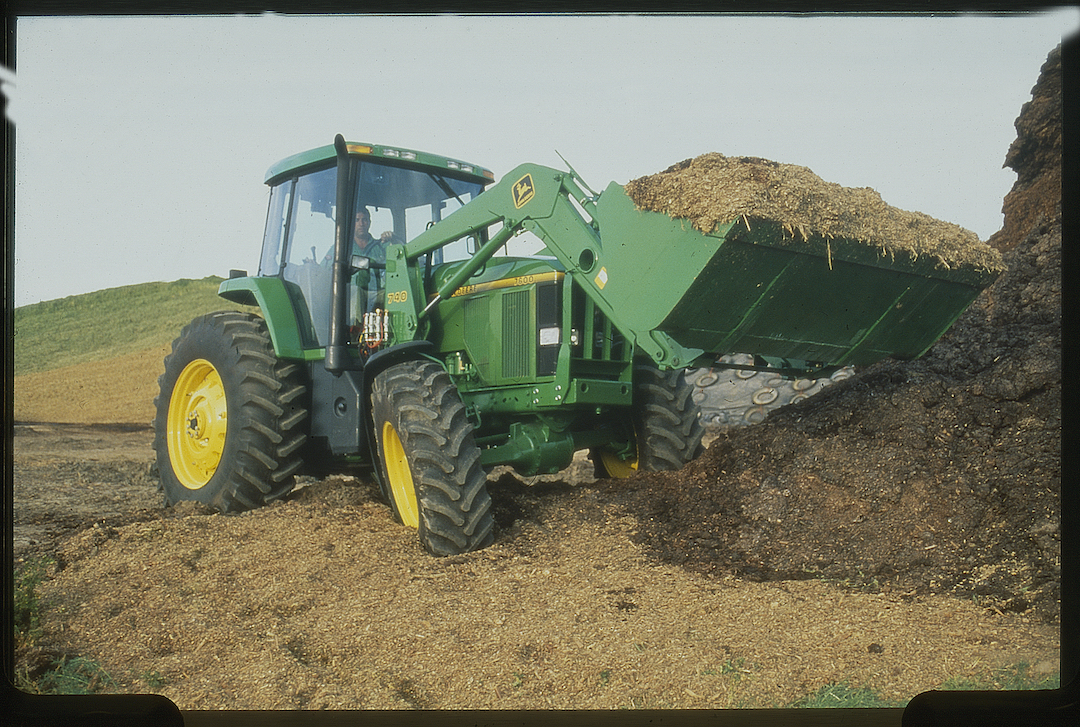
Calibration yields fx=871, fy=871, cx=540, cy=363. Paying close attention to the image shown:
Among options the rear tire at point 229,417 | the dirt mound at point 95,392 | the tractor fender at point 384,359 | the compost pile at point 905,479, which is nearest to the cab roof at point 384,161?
the rear tire at point 229,417

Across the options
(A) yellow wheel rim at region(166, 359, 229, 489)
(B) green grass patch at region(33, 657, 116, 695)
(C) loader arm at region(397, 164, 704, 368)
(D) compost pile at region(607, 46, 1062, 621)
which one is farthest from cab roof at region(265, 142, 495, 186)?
(B) green grass patch at region(33, 657, 116, 695)

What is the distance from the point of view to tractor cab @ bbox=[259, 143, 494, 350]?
5.93 m

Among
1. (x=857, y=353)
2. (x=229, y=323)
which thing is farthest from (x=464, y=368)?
(x=857, y=353)

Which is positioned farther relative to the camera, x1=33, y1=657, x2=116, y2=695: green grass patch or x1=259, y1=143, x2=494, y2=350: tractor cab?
x1=259, y1=143, x2=494, y2=350: tractor cab

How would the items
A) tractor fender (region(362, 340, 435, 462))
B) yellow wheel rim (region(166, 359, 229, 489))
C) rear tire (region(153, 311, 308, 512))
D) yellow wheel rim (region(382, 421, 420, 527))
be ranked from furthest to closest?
yellow wheel rim (region(166, 359, 229, 489)), rear tire (region(153, 311, 308, 512)), tractor fender (region(362, 340, 435, 462)), yellow wheel rim (region(382, 421, 420, 527))

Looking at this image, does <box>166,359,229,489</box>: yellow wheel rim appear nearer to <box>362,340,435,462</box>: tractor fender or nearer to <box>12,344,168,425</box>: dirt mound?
<box>362,340,435,462</box>: tractor fender

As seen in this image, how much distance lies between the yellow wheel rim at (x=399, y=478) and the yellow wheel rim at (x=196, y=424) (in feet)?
4.86

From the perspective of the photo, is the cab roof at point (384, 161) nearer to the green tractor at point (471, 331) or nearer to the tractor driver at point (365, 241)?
the green tractor at point (471, 331)

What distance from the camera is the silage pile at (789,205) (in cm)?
400

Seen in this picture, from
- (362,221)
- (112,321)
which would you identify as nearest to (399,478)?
(362,221)

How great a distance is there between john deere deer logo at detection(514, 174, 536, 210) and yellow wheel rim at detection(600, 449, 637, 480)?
2.16 meters

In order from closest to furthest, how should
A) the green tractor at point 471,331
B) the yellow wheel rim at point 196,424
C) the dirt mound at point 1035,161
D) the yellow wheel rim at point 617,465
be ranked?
the green tractor at point 471,331 < the yellow wheel rim at point 196,424 < the yellow wheel rim at point 617,465 < the dirt mound at point 1035,161

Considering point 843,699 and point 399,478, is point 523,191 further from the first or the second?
point 843,699

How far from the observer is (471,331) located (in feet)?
19.7
